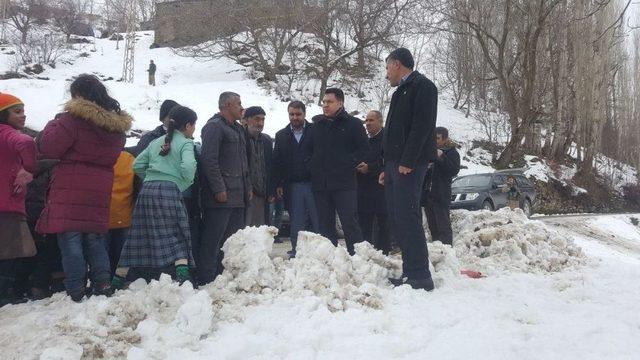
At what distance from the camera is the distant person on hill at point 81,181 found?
3.85 meters

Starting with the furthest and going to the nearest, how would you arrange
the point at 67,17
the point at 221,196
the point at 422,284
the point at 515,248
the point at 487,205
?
the point at 67,17
the point at 487,205
the point at 515,248
the point at 221,196
the point at 422,284

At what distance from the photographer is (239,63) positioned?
102 feet

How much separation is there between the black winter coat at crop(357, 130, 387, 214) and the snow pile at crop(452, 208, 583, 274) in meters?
1.01

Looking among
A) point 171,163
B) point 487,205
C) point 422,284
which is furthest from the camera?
point 487,205

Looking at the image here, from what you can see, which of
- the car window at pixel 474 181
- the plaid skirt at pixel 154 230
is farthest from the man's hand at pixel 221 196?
the car window at pixel 474 181

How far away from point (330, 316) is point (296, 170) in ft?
9.41

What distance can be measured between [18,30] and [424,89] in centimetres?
3822

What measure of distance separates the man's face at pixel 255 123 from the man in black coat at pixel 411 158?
2314 millimetres

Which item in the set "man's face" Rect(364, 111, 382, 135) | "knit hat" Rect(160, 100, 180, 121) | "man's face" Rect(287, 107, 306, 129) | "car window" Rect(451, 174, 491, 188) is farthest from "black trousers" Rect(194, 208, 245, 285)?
"car window" Rect(451, 174, 491, 188)

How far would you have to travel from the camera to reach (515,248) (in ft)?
18.0

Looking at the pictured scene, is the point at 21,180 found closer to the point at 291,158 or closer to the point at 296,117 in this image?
the point at 291,158

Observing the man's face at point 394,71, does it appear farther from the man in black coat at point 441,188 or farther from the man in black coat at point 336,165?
the man in black coat at point 441,188

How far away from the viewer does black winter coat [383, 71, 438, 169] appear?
403 centimetres

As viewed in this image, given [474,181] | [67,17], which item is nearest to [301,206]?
[474,181]
